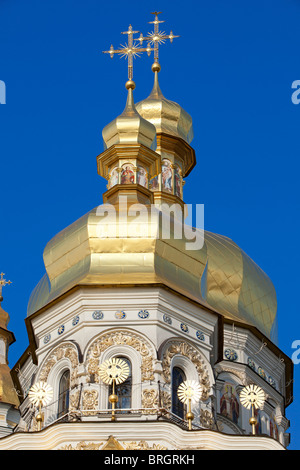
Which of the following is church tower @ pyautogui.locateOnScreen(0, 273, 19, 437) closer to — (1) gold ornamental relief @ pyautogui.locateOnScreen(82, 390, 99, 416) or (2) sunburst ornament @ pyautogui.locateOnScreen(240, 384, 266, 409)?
(1) gold ornamental relief @ pyautogui.locateOnScreen(82, 390, 99, 416)

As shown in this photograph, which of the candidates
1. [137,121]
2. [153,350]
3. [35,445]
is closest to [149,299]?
[153,350]

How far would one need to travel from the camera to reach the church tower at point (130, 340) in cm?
3231

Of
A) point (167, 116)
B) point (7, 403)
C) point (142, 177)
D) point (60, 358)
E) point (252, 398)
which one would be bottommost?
point (252, 398)

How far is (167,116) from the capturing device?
155 ft

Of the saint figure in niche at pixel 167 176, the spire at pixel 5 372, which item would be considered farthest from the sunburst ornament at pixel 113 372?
the saint figure in niche at pixel 167 176

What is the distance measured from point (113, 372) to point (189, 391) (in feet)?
5.35

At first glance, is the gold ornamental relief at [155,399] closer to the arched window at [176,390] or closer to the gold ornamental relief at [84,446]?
the arched window at [176,390]

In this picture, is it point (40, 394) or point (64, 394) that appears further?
point (64, 394)

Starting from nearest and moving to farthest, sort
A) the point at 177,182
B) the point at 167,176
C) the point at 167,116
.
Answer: the point at 167,176 < the point at 177,182 < the point at 167,116

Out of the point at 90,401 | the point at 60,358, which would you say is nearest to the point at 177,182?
the point at 60,358

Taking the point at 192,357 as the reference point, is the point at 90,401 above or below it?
below

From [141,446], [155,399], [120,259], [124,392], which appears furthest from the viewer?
[120,259]

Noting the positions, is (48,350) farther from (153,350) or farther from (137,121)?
(137,121)

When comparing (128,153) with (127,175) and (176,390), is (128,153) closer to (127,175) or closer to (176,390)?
(127,175)
